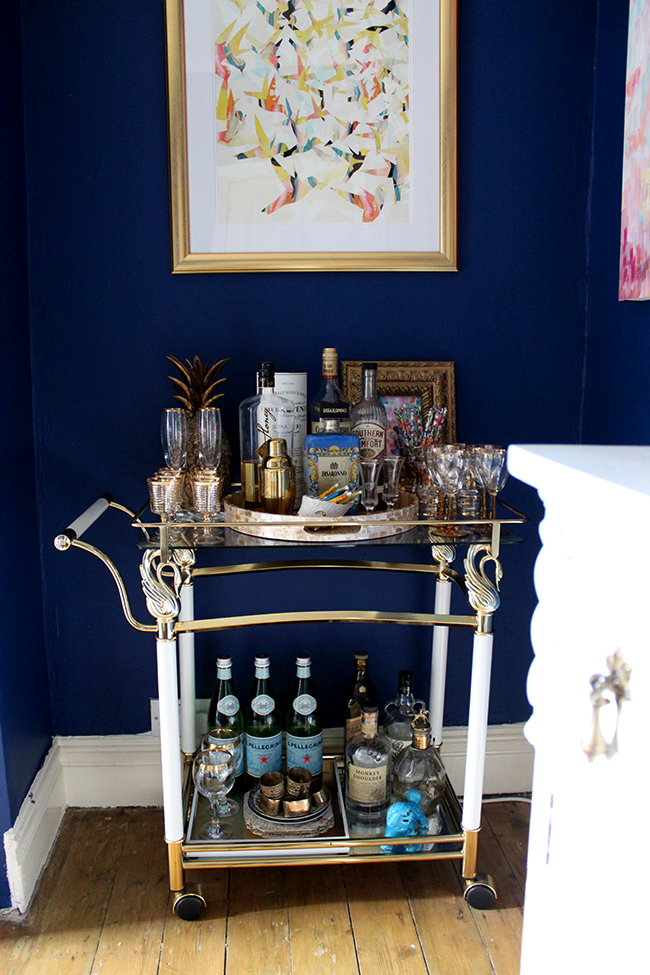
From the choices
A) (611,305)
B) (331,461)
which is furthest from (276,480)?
(611,305)

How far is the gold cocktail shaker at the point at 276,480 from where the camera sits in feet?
5.02

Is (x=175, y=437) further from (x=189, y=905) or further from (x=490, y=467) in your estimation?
(x=189, y=905)

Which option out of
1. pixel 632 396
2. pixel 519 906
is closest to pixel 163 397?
pixel 632 396

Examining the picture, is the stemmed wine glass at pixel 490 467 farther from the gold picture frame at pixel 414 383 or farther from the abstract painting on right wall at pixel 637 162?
the abstract painting on right wall at pixel 637 162

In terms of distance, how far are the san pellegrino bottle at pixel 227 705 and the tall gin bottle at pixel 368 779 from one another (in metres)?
0.27

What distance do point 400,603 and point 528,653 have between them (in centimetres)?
36

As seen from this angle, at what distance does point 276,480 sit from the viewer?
1.53m

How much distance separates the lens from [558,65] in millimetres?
1777

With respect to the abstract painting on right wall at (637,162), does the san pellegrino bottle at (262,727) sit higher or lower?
lower

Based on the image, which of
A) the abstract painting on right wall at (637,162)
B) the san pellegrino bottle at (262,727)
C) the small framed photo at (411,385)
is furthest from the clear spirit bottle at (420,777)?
the abstract painting on right wall at (637,162)

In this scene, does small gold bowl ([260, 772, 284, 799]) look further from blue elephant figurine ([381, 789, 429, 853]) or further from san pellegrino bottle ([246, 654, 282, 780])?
blue elephant figurine ([381, 789, 429, 853])

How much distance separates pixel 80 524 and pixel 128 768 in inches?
32.2

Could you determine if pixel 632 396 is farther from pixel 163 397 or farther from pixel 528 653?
pixel 163 397

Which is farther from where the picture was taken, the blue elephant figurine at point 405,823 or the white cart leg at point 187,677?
the white cart leg at point 187,677
